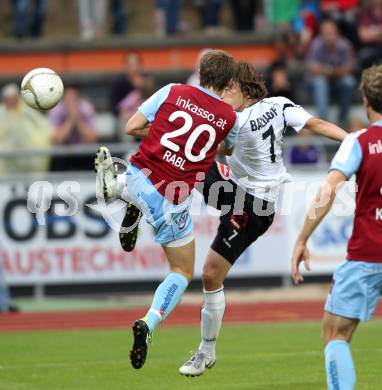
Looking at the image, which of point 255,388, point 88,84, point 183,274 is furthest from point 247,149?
point 88,84

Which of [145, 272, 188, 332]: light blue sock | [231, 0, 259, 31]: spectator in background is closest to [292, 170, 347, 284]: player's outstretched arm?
[145, 272, 188, 332]: light blue sock

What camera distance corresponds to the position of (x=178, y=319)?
1306 centimetres

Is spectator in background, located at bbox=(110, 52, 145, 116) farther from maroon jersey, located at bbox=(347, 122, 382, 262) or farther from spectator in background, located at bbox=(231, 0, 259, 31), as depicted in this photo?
maroon jersey, located at bbox=(347, 122, 382, 262)

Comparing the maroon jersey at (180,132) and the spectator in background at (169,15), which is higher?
the maroon jersey at (180,132)

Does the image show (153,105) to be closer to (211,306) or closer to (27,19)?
(211,306)

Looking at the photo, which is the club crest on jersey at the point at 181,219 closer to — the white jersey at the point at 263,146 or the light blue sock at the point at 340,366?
the white jersey at the point at 263,146

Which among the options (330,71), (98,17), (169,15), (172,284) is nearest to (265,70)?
(330,71)

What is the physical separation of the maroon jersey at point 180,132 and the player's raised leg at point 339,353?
2.09 m

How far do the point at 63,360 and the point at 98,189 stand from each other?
2.22 m

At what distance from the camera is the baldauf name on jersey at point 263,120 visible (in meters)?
8.58

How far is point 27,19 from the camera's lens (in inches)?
746

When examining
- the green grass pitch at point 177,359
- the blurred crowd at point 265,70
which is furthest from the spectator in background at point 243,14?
the green grass pitch at point 177,359

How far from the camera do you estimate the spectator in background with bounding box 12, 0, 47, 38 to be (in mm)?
18453

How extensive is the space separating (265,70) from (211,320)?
9517 mm
